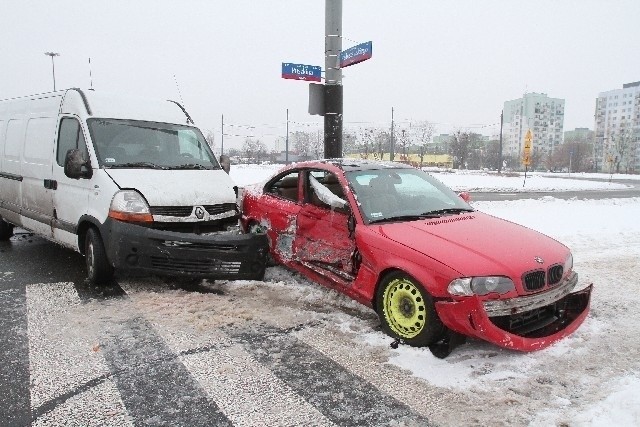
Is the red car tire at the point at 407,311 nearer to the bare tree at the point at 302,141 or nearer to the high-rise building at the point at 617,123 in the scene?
the bare tree at the point at 302,141

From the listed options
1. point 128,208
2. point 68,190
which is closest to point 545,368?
point 128,208

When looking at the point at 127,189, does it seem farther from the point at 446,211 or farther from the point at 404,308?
the point at 446,211

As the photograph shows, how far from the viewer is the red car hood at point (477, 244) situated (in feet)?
12.9

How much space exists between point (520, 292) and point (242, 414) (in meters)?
2.27

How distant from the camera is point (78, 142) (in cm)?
607

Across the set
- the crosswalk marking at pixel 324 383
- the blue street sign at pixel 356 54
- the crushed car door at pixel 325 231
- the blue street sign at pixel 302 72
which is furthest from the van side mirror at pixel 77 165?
the blue street sign at pixel 356 54

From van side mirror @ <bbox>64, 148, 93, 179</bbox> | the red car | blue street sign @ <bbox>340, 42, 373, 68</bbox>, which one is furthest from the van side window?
blue street sign @ <bbox>340, 42, 373, 68</bbox>

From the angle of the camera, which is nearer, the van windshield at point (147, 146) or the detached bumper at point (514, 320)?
the detached bumper at point (514, 320)

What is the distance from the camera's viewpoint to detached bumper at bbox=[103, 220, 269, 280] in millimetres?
5324

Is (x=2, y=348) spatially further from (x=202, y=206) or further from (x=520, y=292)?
(x=520, y=292)

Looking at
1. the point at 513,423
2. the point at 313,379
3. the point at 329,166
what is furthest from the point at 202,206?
the point at 513,423

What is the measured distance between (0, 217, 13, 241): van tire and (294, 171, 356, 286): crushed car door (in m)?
5.46

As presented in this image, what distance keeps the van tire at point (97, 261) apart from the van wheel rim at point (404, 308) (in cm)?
325

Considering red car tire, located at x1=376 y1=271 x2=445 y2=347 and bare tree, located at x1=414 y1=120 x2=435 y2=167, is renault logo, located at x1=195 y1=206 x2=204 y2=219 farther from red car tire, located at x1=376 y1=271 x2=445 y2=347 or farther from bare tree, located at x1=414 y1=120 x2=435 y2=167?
bare tree, located at x1=414 y1=120 x2=435 y2=167
